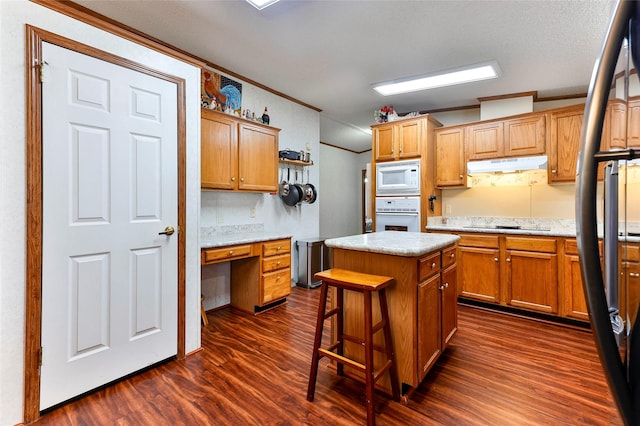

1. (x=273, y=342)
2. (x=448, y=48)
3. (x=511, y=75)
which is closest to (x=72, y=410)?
(x=273, y=342)

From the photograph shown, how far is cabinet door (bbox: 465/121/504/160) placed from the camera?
3824 millimetres

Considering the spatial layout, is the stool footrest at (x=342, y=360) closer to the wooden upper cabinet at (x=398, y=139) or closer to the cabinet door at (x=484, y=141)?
the wooden upper cabinet at (x=398, y=139)

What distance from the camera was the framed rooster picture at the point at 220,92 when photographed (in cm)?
323

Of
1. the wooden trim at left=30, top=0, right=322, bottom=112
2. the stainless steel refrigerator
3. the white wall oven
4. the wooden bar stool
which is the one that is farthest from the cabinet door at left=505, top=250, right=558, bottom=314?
the wooden trim at left=30, top=0, right=322, bottom=112

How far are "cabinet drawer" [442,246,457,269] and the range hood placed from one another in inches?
74.9

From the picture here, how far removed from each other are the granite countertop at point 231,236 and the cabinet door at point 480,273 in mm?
2157

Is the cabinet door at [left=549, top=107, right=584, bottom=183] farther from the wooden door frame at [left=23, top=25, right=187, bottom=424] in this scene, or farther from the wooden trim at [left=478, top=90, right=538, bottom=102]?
the wooden door frame at [left=23, top=25, right=187, bottom=424]

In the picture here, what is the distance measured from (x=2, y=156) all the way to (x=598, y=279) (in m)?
2.40

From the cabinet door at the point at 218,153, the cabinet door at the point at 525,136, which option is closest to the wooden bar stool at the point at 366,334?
the cabinet door at the point at 218,153

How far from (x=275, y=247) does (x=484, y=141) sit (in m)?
2.92

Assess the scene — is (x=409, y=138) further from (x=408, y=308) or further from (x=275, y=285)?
(x=408, y=308)

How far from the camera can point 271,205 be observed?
13.6 feet

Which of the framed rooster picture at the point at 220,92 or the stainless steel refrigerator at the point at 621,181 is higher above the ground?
the framed rooster picture at the point at 220,92

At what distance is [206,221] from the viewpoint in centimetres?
334
